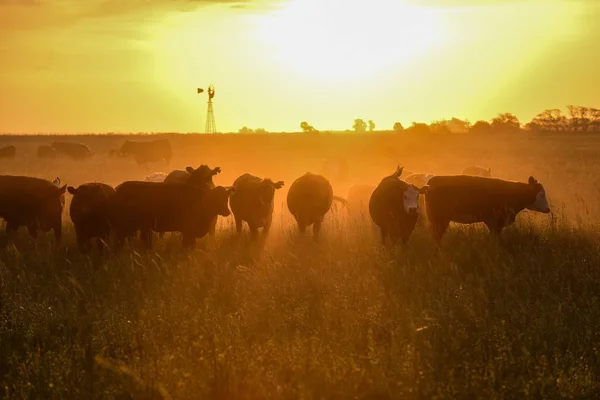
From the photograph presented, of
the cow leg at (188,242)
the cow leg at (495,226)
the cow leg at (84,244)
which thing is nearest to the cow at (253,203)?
the cow leg at (188,242)

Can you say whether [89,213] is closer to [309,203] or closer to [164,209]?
[164,209]

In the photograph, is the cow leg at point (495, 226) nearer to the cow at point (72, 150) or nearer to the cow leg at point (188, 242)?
the cow leg at point (188, 242)

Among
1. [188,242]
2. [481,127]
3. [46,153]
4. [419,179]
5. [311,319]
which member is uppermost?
[481,127]

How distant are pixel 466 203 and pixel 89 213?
20.8 ft

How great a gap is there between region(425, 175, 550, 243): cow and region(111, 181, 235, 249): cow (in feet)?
12.0

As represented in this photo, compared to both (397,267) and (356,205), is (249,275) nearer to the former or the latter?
(397,267)

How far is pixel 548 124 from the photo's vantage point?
9844 centimetres

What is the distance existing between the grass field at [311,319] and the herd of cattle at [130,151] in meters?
32.0

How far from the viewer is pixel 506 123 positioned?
3671 inches

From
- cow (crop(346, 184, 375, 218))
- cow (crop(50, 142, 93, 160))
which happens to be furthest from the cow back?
cow (crop(50, 142, 93, 160))

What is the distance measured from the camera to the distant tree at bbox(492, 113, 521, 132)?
84488 millimetres

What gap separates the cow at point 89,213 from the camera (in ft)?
35.2

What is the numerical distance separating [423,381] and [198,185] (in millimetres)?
7303

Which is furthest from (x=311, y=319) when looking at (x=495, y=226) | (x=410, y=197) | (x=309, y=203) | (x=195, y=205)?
(x=309, y=203)
